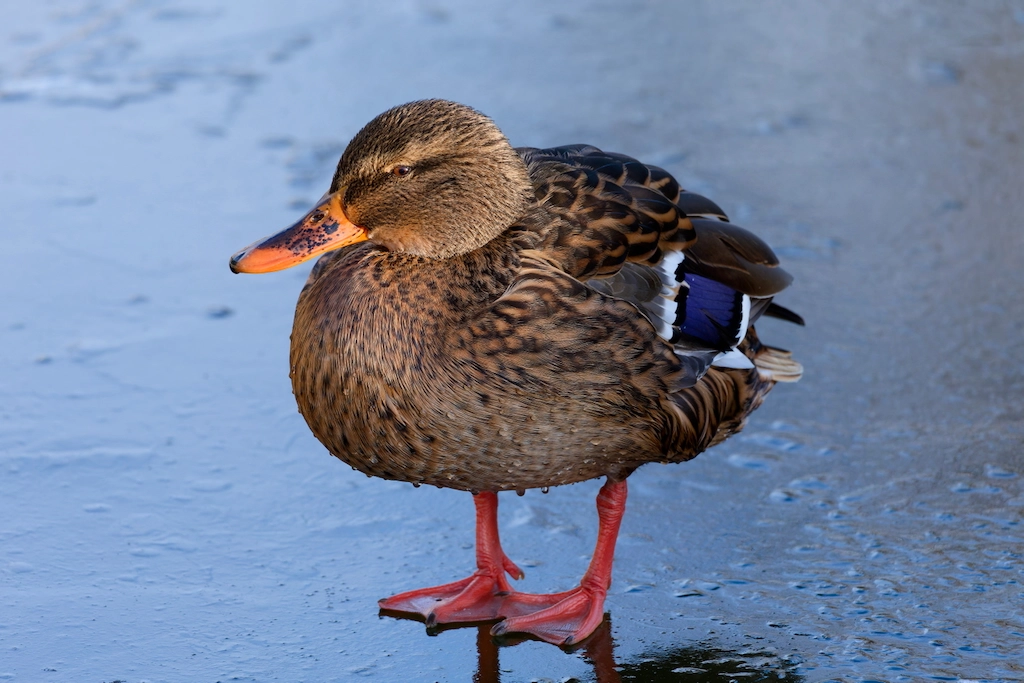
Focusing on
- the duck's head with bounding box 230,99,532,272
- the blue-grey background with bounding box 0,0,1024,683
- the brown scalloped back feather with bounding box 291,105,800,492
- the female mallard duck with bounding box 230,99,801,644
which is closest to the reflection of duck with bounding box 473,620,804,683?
the blue-grey background with bounding box 0,0,1024,683

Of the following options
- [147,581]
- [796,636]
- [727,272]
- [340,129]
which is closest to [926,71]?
[340,129]

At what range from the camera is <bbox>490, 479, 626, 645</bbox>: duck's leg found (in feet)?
11.1

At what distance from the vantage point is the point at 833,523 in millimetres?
3793

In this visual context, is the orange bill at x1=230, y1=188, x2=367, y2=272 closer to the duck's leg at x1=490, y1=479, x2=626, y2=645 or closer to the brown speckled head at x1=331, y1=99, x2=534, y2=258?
the brown speckled head at x1=331, y1=99, x2=534, y2=258

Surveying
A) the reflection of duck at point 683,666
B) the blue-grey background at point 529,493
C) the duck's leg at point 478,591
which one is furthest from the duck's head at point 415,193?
the reflection of duck at point 683,666

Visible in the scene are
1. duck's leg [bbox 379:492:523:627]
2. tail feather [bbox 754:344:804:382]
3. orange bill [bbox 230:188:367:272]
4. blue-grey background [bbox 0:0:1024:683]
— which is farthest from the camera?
Answer: tail feather [bbox 754:344:804:382]

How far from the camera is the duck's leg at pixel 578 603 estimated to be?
3.40 metres

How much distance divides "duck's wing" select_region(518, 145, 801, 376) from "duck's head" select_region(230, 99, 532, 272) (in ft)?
0.51

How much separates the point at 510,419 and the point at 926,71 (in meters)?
4.81

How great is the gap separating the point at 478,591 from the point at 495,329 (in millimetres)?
865

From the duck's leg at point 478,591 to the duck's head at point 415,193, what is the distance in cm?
81

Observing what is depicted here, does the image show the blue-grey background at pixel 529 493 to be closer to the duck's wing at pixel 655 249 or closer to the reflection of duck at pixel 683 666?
the reflection of duck at pixel 683 666

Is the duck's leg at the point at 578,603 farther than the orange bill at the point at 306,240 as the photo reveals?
Answer: Yes

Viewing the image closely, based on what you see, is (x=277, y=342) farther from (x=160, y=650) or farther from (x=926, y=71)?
(x=926, y=71)
